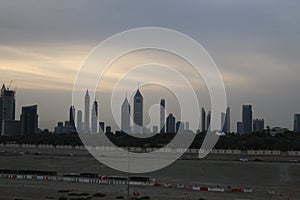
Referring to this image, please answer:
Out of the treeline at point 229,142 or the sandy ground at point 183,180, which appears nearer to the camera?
the sandy ground at point 183,180

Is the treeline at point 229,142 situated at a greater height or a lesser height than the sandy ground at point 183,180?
greater

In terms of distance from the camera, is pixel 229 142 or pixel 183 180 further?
pixel 229 142

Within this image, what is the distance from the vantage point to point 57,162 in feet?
253

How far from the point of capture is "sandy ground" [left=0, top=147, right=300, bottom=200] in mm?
42031

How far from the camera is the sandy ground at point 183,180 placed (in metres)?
42.0

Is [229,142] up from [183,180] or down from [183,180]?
up

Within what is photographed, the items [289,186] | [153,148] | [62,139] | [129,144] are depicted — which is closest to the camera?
[289,186]

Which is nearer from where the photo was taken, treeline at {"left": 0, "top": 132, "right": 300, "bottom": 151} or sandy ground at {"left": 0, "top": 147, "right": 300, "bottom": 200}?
sandy ground at {"left": 0, "top": 147, "right": 300, "bottom": 200}

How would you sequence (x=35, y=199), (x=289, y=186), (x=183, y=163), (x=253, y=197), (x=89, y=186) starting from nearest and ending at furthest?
1. (x=35, y=199)
2. (x=253, y=197)
3. (x=89, y=186)
4. (x=289, y=186)
5. (x=183, y=163)

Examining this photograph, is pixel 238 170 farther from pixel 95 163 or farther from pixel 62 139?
pixel 62 139

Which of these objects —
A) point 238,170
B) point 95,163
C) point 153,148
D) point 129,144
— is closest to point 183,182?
point 238,170

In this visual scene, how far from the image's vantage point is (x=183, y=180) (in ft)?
181

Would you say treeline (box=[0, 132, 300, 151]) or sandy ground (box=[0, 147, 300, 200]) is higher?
treeline (box=[0, 132, 300, 151])

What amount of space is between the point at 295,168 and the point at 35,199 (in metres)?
40.0
